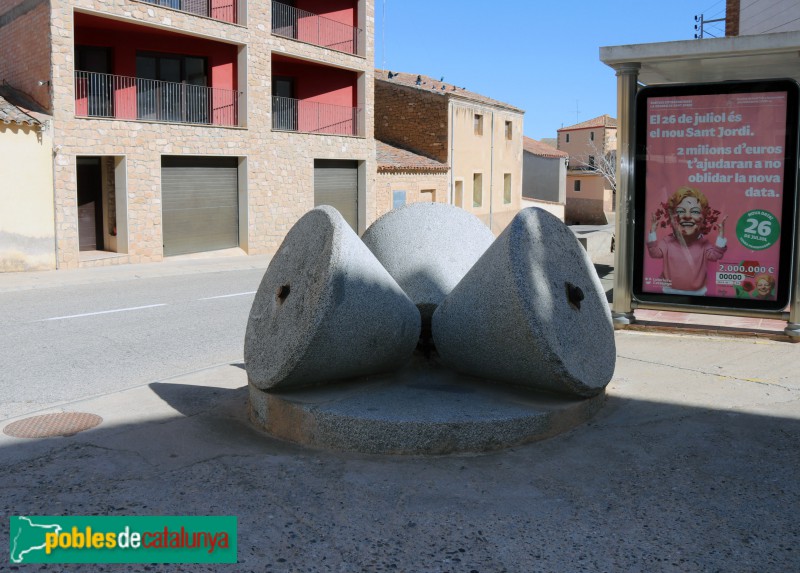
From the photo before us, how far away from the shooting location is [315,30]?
2617 centimetres

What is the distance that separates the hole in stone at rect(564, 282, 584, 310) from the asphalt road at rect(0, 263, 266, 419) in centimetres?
382

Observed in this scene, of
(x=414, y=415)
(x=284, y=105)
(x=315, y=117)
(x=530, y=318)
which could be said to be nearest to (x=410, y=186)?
(x=315, y=117)

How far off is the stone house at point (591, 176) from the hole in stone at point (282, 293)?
166ft

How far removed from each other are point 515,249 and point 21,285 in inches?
481

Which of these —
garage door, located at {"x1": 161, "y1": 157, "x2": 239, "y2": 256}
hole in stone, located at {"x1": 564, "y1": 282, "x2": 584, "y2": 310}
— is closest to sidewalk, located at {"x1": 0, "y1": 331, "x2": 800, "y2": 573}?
hole in stone, located at {"x1": 564, "y1": 282, "x2": 584, "y2": 310}

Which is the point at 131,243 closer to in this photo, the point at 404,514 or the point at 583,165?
the point at 404,514

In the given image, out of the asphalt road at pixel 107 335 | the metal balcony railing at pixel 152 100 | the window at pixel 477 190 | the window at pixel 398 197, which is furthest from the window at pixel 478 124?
the asphalt road at pixel 107 335

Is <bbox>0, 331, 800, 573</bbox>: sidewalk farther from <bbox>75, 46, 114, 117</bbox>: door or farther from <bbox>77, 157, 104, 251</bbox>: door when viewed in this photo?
<bbox>75, 46, 114, 117</bbox>: door

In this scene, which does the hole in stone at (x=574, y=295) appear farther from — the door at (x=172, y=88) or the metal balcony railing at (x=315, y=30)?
the metal balcony railing at (x=315, y=30)

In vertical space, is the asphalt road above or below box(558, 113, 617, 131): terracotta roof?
below

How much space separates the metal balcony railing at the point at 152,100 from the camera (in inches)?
760

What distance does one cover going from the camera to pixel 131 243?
18891mm

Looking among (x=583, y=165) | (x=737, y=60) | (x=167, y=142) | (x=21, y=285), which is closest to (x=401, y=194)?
(x=167, y=142)

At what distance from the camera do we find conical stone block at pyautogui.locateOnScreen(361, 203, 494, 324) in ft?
21.3
